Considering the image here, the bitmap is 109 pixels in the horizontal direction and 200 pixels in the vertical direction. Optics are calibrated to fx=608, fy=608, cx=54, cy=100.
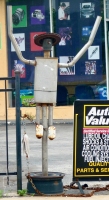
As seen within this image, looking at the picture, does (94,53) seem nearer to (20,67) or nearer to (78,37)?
(78,37)

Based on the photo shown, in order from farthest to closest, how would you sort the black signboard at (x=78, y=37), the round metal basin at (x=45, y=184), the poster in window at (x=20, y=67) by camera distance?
1. the poster in window at (x=20, y=67)
2. the black signboard at (x=78, y=37)
3. the round metal basin at (x=45, y=184)

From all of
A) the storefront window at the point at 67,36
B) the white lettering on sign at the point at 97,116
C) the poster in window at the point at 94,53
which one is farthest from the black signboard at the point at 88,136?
the poster in window at the point at 94,53

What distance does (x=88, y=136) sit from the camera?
841 cm

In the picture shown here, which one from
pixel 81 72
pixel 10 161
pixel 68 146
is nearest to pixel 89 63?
pixel 81 72

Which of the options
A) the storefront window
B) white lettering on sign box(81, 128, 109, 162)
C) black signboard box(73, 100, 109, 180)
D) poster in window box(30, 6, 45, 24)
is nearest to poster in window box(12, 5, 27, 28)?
the storefront window

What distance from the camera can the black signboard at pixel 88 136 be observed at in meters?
8.40

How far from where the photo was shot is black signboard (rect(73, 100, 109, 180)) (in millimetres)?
8398

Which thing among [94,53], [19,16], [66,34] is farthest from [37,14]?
[94,53]

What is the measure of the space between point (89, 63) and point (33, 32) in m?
1.75

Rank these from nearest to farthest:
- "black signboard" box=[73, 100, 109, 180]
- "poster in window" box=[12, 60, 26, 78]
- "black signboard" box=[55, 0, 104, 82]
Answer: "black signboard" box=[73, 100, 109, 180], "black signboard" box=[55, 0, 104, 82], "poster in window" box=[12, 60, 26, 78]

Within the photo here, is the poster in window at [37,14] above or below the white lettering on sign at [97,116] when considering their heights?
above

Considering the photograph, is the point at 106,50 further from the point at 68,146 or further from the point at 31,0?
the point at 68,146

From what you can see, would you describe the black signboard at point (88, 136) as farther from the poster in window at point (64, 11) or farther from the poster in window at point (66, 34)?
the poster in window at point (64, 11)

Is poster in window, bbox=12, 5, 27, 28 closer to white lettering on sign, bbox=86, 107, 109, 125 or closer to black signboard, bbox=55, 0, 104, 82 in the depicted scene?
black signboard, bbox=55, 0, 104, 82
